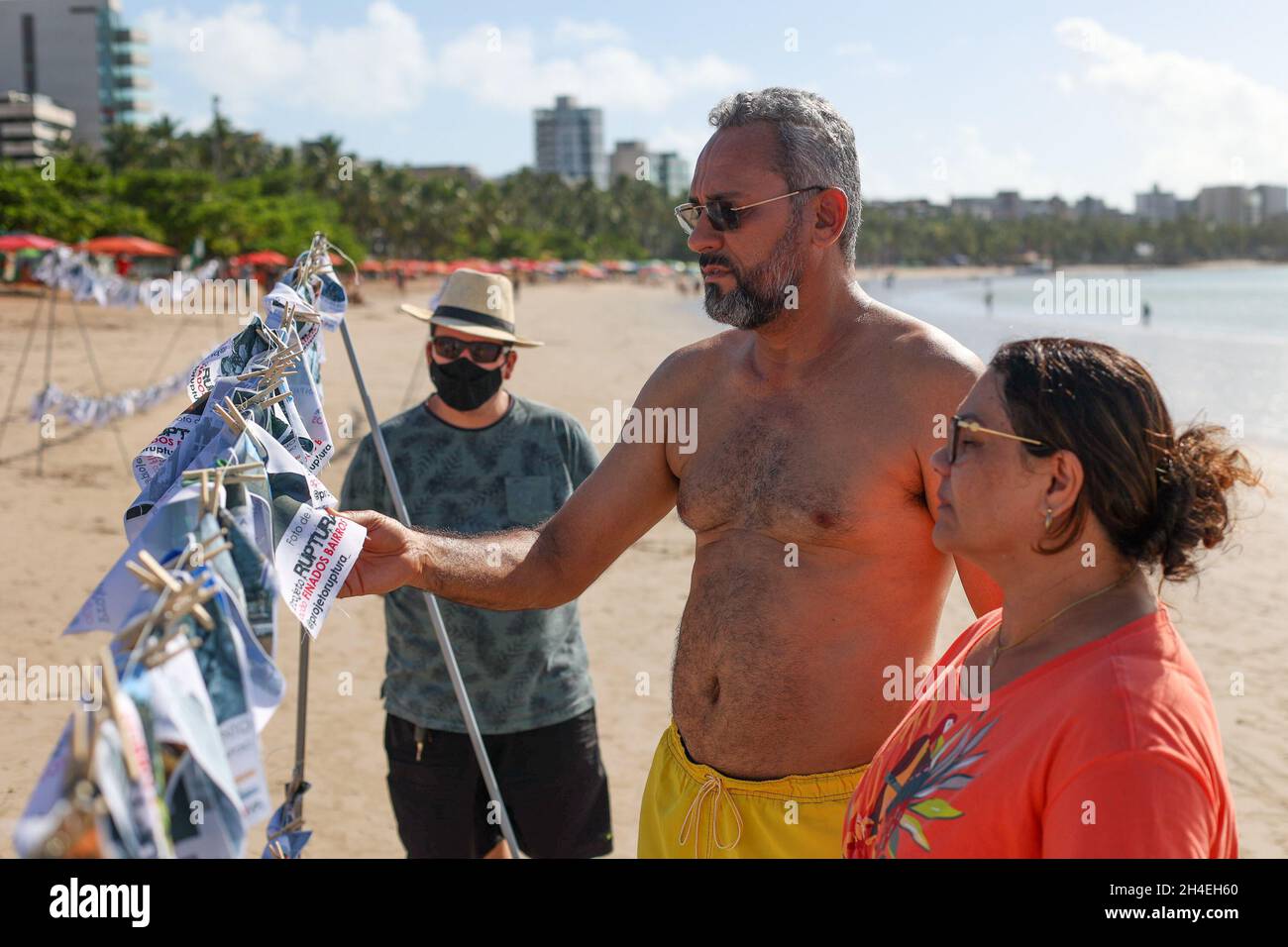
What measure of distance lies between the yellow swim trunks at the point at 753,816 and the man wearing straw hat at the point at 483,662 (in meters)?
1.26

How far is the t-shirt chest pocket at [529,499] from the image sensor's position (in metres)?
4.13

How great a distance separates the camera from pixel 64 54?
118 m

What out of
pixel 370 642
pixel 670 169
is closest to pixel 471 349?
pixel 370 642

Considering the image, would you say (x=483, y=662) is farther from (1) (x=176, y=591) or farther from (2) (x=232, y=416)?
(1) (x=176, y=591)

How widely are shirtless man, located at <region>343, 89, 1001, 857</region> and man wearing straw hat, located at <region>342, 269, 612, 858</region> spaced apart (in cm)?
113

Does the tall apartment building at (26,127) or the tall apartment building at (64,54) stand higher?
the tall apartment building at (64,54)

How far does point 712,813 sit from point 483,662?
4.86ft

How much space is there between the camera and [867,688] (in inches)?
105

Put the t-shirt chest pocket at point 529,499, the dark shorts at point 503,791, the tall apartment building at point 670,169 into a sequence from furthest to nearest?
the tall apartment building at point 670,169
the t-shirt chest pocket at point 529,499
the dark shorts at point 503,791

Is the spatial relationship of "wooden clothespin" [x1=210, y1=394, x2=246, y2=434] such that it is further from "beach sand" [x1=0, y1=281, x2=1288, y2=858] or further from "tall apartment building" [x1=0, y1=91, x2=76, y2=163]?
"tall apartment building" [x1=0, y1=91, x2=76, y2=163]

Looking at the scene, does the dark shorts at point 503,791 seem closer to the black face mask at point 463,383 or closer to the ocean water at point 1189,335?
the black face mask at point 463,383

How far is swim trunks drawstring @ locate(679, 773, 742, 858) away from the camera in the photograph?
106 inches

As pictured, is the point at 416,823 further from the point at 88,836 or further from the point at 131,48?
the point at 131,48

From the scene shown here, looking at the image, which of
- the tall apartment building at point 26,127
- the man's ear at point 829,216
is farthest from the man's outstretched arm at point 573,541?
the tall apartment building at point 26,127
